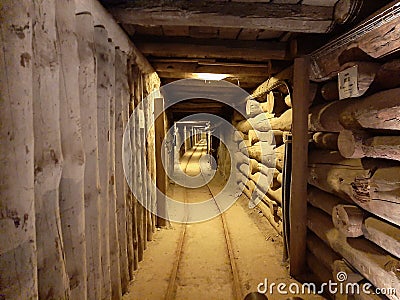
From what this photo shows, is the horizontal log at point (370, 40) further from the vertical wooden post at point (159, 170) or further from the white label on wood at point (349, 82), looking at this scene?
the vertical wooden post at point (159, 170)

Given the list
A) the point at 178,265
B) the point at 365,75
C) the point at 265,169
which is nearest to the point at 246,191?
the point at 265,169

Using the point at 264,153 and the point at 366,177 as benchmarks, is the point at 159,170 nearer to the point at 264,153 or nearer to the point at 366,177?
the point at 264,153

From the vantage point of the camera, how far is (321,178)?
3078 mm

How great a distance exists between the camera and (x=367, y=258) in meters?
2.23

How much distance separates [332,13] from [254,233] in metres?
3.71

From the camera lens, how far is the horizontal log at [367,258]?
197 centimetres

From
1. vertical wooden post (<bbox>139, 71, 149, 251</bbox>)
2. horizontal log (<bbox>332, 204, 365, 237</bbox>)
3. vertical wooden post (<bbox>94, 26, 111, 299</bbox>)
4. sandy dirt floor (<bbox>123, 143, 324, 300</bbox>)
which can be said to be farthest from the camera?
vertical wooden post (<bbox>139, 71, 149, 251</bbox>)

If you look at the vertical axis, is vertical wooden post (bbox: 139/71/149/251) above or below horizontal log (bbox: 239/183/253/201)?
above

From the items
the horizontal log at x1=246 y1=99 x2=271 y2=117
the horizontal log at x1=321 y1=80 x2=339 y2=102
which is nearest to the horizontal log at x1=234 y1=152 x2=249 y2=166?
the horizontal log at x1=246 y1=99 x2=271 y2=117

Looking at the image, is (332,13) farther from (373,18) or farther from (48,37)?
(48,37)

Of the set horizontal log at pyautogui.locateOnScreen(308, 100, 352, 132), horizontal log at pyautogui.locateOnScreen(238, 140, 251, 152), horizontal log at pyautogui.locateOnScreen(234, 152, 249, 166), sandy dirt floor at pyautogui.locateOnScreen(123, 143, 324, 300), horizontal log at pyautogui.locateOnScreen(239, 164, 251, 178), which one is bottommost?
sandy dirt floor at pyautogui.locateOnScreen(123, 143, 324, 300)

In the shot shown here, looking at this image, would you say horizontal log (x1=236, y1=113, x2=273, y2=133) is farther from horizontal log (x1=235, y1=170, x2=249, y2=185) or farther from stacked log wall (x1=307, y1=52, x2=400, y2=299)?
stacked log wall (x1=307, y1=52, x2=400, y2=299)

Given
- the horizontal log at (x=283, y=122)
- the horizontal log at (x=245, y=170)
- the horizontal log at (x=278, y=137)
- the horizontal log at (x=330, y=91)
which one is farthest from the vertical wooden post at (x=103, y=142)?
the horizontal log at (x=245, y=170)

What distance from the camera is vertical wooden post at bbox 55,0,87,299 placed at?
175cm
